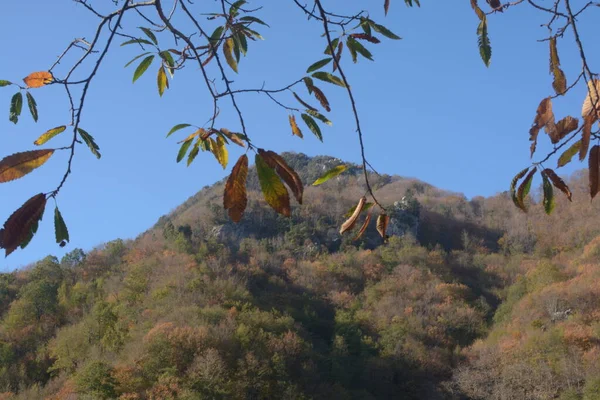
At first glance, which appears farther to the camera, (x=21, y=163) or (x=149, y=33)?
(x=149, y=33)

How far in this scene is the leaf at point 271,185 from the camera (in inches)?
20.9

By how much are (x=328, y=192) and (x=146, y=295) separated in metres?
12.8

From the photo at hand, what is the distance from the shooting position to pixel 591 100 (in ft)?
2.11

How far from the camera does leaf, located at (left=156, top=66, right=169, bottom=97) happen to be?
3.55 ft

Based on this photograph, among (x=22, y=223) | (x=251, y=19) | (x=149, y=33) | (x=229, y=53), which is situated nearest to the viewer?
(x=22, y=223)

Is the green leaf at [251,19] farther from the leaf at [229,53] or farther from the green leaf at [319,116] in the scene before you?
the green leaf at [319,116]

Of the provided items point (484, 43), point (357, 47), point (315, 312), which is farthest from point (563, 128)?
point (315, 312)

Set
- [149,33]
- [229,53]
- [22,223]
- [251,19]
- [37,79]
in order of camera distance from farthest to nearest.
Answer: [229,53] → [251,19] → [149,33] → [37,79] → [22,223]

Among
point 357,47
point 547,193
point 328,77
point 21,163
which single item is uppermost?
point 357,47

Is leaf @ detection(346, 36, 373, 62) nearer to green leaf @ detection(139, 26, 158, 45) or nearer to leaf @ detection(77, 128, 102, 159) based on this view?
green leaf @ detection(139, 26, 158, 45)

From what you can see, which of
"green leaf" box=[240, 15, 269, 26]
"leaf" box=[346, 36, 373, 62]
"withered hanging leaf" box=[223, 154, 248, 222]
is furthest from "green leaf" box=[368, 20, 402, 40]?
"withered hanging leaf" box=[223, 154, 248, 222]

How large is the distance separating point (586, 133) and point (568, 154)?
9cm

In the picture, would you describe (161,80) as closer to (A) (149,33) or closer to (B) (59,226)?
(A) (149,33)

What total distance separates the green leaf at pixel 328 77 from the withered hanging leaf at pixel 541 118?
0.26 m
